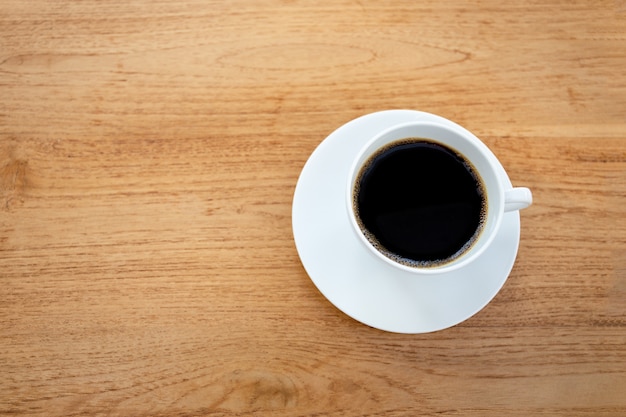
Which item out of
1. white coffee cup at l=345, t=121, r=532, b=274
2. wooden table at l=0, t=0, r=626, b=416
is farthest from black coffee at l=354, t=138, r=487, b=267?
wooden table at l=0, t=0, r=626, b=416

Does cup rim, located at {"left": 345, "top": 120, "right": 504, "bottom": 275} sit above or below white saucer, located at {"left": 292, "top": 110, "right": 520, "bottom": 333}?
above

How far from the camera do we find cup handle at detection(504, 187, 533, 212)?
58 centimetres

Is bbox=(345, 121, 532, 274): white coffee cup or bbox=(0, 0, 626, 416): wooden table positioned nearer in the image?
bbox=(345, 121, 532, 274): white coffee cup

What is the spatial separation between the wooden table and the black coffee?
0.44 ft

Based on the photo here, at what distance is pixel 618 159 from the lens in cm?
75

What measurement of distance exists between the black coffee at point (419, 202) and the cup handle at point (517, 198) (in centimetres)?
4

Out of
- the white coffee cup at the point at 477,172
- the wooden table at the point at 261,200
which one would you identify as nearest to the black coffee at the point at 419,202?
the white coffee cup at the point at 477,172

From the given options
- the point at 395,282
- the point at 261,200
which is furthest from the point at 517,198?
the point at 261,200

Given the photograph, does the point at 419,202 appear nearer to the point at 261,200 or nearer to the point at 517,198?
the point at 517,198

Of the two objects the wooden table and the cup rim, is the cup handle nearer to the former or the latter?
the cup rim

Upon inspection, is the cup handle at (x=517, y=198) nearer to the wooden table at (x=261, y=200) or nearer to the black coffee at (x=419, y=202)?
the black coffee at (x=419, y=202)

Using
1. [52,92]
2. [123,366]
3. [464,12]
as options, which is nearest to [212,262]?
[123,366]

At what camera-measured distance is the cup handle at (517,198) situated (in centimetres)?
58

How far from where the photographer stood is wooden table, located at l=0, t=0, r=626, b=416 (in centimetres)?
72
